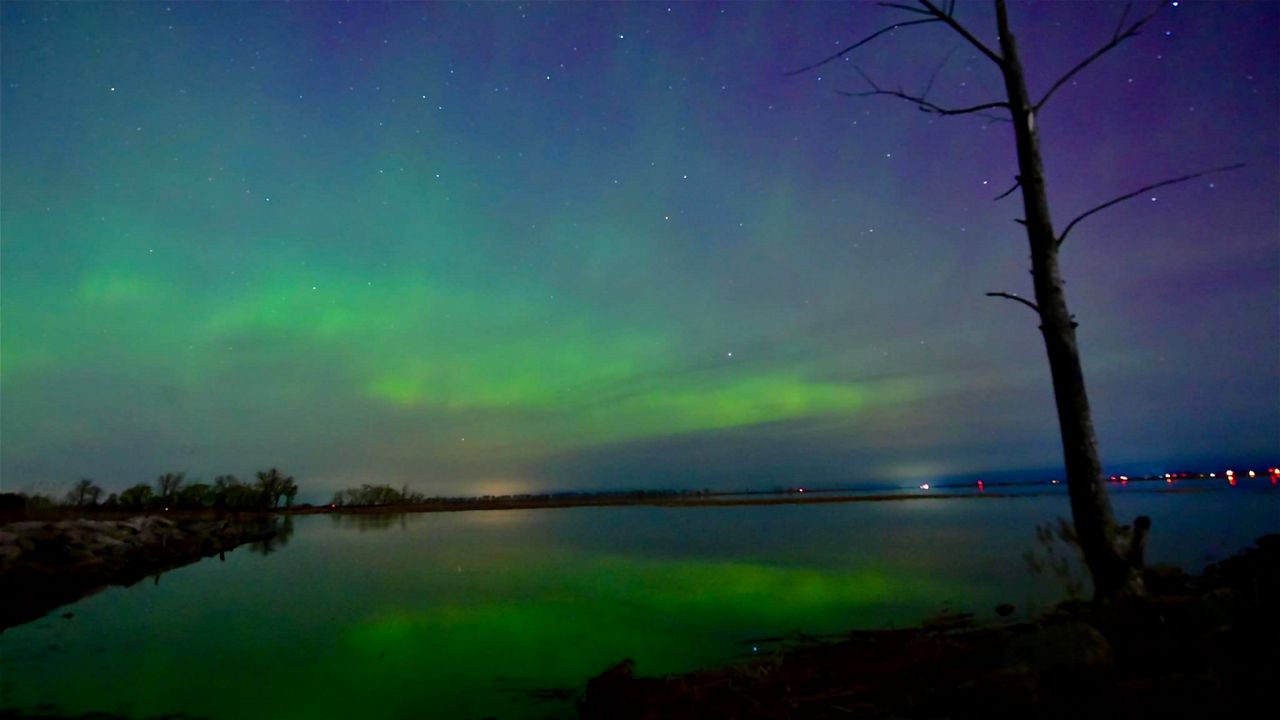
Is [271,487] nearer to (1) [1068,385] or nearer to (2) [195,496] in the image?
(2) [195,496]

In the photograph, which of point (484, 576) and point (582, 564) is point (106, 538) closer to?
point (484, 576)

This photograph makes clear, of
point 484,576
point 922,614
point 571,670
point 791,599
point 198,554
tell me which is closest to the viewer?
point 571,670

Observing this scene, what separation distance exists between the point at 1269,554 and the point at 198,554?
35186 millimetres

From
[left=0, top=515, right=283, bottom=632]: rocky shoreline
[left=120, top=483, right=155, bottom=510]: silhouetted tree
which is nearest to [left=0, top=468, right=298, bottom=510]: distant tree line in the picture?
[left=120, top=483, right=155, bottom=510]: silhouetted tree

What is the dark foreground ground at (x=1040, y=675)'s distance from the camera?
3615 mm

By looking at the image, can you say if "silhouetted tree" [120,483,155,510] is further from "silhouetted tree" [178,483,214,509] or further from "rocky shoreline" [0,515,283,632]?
"rocky shoreline" [0,515,283,632]

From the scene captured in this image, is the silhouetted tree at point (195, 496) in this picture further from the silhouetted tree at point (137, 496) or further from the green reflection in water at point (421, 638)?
the green reflection in water at point (421, 638)

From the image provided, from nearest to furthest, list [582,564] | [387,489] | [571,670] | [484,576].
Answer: [571,670] < [484,576] < [582,564] < [387,489]

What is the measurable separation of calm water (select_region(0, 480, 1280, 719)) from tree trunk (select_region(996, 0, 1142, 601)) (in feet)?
16.5

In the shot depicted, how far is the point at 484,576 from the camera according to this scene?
19.5 m

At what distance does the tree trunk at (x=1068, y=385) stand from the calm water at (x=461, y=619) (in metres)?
5.03

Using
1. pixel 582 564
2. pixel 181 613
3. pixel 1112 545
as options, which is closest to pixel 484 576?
pixel 582 564

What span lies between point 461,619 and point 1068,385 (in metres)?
11.8

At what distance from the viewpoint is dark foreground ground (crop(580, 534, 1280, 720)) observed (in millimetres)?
3615
